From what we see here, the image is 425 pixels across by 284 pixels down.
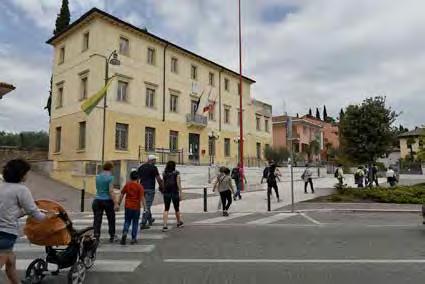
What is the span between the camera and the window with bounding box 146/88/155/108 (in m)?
34.1

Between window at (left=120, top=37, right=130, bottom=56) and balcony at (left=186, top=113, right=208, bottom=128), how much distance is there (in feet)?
27.1

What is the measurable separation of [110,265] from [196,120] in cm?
3206

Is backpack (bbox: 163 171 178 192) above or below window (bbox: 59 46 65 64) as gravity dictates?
below

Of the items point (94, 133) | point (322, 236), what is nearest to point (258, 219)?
point (322, 236)

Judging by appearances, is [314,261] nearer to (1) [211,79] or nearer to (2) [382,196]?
(2) [382,196]

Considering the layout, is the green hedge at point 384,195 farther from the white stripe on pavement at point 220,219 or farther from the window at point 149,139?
the window at point 149,139

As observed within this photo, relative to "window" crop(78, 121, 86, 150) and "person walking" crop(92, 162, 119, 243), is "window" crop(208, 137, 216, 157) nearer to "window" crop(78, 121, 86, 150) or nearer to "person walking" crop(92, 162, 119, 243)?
"window" crop(78, 121, 86, 150)

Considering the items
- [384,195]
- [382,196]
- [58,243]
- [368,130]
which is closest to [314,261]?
[58,243]

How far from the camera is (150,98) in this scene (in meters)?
34.4

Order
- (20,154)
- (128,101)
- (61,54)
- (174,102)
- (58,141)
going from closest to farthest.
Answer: (128,101), (20,154), (58,141), (61,54), (174,102)

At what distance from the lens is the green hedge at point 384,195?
18.1 metres

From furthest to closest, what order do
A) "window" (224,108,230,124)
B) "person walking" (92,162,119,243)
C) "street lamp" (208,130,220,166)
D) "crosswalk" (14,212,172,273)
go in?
"window" (224,108,230,124)
"street lamp" (208,130,220,166)
"person walking" (92,162,119,243)
"crosswalk" (14,212,172,273)

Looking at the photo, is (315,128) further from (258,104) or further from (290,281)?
(290,281)

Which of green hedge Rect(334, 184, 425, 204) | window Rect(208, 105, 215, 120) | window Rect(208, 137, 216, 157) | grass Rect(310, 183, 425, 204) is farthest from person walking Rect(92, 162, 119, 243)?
window Rect(208, 105, 215, 120)
